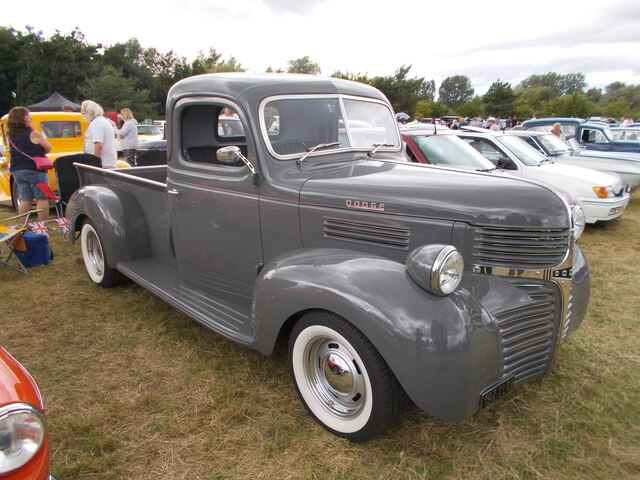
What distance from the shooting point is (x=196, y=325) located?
3.70 metres

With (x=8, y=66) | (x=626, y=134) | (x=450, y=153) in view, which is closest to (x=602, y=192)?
(x=450, y=153)

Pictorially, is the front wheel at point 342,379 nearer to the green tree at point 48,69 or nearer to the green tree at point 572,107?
the green tree at point 572,107

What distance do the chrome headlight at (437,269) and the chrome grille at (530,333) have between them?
1.04ft

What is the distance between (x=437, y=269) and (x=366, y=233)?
614 mm

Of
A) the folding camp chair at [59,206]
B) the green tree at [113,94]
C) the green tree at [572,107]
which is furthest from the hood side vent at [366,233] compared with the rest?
the green tree at [113,94]

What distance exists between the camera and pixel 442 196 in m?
2.28

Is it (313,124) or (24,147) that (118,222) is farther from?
(24,147)

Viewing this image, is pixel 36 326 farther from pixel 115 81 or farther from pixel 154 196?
pixel 115 81

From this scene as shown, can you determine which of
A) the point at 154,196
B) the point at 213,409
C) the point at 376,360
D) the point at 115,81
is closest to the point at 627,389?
the point at 376,360

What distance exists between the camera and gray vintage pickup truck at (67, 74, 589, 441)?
6.47 feet

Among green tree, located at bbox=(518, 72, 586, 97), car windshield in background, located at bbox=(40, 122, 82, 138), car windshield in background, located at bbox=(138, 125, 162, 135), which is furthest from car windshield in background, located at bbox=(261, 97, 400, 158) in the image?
green tree, located at bbox=(518, 72, 586, 97)

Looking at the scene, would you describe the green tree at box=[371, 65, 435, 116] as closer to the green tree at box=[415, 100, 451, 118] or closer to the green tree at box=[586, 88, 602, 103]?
the green tree at box=[415, 100, 451, 118]

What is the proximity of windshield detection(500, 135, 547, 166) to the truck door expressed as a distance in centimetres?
541

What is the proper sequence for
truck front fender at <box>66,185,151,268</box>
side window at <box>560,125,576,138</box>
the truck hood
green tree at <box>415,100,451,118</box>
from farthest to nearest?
1. green tree at <box>415,100,451,118</box>
2. side window at <box>560,125,576,138</box>
3. truck front fender at <box>66,185,151,268</box>
4. the truck hood
